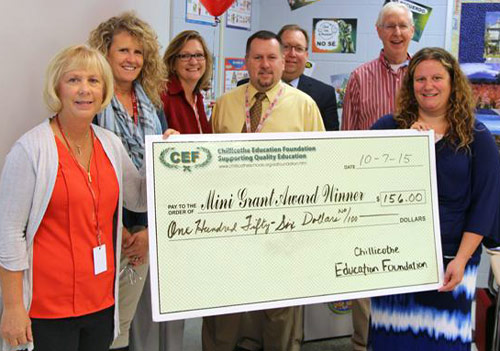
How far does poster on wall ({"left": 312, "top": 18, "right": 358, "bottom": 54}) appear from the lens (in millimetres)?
5254

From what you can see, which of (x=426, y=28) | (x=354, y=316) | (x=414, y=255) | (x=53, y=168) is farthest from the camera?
(x=426, y=28)

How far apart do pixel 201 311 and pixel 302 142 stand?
0.73 metres

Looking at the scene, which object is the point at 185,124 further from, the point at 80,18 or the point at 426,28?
the point at 426,28

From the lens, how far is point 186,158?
6.83 ft

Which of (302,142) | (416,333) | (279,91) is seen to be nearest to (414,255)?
(416,333)

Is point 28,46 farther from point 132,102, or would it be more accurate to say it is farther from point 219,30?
point 219,30

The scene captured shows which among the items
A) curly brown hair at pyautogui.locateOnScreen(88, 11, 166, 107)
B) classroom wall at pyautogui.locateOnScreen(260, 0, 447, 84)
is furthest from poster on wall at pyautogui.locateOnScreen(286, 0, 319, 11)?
curly brown hair at pyautogui.locateOnScreen(88, 11, 166, 107)

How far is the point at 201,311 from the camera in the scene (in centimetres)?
206

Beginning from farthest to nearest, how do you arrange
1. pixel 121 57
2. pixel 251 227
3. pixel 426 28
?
pixel 426 28
pixel 121 57
pixel 251 227

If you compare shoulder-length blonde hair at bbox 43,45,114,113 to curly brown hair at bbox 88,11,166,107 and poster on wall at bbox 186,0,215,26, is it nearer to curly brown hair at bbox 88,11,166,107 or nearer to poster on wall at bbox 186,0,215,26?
curly brown hair at bbox 88,11,166,107

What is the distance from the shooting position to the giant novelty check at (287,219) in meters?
2.05

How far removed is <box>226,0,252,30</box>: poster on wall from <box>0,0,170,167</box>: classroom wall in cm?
248

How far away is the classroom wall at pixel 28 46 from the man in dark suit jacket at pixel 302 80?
131 centimetres

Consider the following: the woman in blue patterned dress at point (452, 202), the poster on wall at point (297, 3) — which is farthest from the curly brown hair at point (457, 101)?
the poster on wall at point (297, 3)
